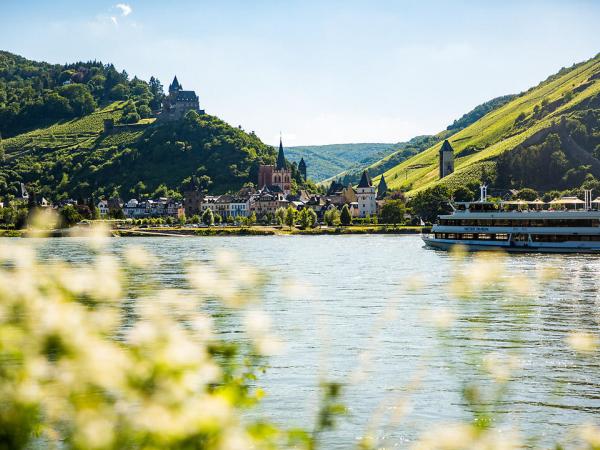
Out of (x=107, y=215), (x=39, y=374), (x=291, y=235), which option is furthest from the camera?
(x=107, y=215)

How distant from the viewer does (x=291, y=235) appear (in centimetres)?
13712

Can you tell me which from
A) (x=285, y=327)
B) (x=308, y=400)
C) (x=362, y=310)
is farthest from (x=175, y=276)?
(x=308, y=400)

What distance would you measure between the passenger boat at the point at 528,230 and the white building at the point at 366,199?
320 feet

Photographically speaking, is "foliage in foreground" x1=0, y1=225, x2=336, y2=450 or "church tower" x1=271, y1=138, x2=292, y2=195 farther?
"church tower" x1=271, y1=138, x2=292, y2=195

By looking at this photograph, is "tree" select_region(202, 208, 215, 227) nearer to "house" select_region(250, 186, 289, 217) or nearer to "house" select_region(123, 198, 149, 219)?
"house" select_region(250, 186, 289, 217)

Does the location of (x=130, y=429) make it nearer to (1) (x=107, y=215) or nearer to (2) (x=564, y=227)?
(2) (x=564, y=227)

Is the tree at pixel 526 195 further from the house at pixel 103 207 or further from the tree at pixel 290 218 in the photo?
the house at pixel 103 207

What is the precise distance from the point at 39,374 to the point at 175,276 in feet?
136

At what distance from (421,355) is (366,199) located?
157m

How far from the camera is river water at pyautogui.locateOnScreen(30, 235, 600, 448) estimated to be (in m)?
15.0

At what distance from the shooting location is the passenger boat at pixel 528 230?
69.7 metres

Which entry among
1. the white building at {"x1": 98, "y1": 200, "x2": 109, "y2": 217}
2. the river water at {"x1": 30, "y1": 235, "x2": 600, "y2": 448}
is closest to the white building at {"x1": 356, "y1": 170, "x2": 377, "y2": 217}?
the white building at {"x1": 98, "y1": 200, "x2": 109, "y2": 217}

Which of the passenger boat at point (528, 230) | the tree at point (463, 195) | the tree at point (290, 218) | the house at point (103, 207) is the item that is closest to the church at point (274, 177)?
the house at point (103, 207)

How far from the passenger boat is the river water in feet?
99.7
